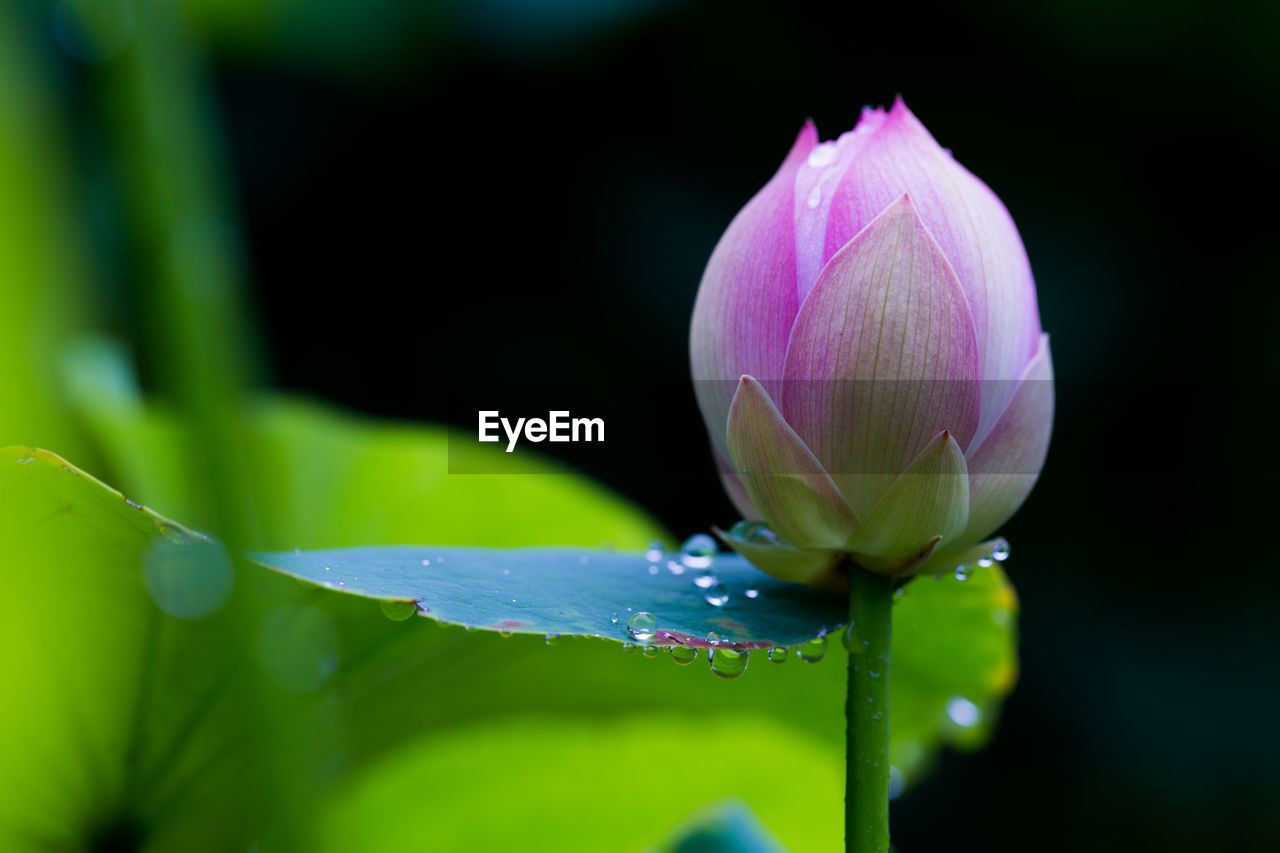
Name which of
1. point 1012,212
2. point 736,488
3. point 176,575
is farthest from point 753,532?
point 1012,212

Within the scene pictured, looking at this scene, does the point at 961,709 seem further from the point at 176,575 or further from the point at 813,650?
the point at 176,575

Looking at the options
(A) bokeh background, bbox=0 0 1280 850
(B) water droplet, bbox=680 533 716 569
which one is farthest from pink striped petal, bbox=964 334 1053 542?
(A) bokeh background, bbox=0 0 1280 850

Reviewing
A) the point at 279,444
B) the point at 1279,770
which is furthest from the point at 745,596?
the point at 1279,770

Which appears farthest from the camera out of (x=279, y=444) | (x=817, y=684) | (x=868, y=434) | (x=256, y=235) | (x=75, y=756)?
(x=256, y=235)

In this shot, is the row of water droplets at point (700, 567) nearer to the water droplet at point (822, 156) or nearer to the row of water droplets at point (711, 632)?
the row of water droplets at point (711, 632)

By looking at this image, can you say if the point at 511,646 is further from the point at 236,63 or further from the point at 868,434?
the point at 236,63

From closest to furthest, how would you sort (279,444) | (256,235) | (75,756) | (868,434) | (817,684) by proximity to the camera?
1. (868,434)
2. (75,756)
3. (817,684)
4. (279,444)
5. (256,235)
